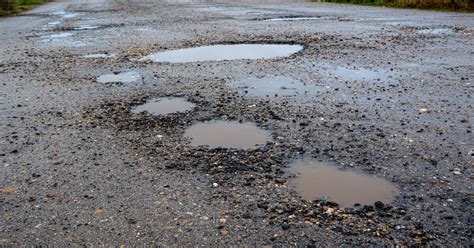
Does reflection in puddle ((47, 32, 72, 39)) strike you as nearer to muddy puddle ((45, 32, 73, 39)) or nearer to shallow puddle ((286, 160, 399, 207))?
muddy puddle ((45, 32, 73, 39))

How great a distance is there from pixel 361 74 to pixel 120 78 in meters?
4.40

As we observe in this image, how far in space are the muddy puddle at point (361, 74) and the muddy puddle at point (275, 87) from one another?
2.70 ft

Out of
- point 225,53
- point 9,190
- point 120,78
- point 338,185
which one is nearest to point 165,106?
point 120,78

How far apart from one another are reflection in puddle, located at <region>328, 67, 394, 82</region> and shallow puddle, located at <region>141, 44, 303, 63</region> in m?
1.86

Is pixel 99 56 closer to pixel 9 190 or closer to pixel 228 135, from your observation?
pixel 228 135

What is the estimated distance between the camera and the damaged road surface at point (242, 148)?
335cm

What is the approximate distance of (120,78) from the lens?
8.09m

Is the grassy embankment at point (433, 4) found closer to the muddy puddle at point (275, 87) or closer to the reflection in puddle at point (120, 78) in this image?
the muddy puddle at point (275, 87)

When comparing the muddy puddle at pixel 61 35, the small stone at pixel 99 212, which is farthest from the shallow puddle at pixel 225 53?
the small stone at pixel 99 212

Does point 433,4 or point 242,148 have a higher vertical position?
point 433,4

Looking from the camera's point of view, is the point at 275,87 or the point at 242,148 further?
the point at 275,87

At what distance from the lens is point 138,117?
588 centimetres

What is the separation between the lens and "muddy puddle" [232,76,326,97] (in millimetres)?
6789

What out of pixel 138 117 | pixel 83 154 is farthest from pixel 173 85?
pixel 83 154
